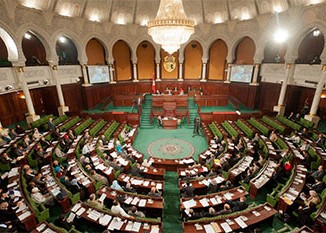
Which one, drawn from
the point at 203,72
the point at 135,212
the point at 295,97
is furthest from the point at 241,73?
the point at 135,212

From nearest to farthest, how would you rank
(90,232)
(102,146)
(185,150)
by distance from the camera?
(90,232) → (102,146) → (185,150)

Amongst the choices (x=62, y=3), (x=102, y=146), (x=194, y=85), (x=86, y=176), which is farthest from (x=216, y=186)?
(x=62, y=3)

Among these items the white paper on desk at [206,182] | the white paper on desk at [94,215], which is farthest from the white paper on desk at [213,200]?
the white paper on desk at [94,215]

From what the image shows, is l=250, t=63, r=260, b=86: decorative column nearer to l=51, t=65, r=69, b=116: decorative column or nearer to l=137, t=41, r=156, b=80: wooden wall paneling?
l=137, t=41, r=156, b=80: wooden wall paneling

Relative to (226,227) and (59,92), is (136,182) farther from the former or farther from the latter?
(59,92)

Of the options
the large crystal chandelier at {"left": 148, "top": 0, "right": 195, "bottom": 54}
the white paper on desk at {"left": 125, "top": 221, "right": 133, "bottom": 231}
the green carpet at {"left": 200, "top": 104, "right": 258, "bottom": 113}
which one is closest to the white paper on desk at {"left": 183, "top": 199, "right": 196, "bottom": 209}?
the white paper on desk at {"left": 125, "top": 221, "right": 133, "bottom": 231}

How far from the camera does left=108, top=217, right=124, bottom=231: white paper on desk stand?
18.4 feet

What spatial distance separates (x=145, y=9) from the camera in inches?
709

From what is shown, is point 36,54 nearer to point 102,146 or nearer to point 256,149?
point 102,146

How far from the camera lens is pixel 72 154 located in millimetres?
9570

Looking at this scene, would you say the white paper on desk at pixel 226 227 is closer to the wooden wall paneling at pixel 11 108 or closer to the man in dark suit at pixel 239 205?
the man in dark suit at pixel 239 205

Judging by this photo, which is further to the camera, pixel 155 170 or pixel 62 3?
pixel 62 3

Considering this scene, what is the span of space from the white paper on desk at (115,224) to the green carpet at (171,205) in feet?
5.37

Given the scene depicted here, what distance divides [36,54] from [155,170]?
14.5m
